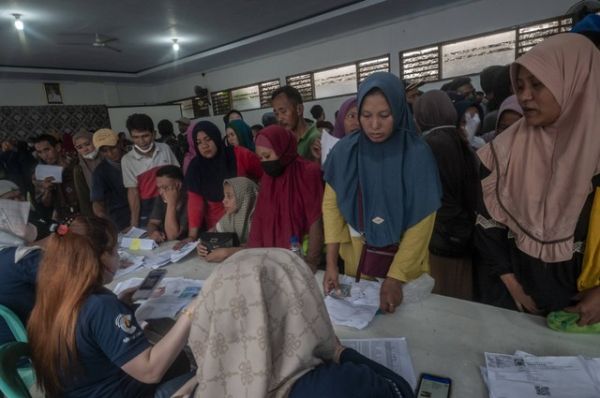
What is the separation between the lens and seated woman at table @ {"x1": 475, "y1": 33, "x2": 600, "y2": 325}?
3.12 feet

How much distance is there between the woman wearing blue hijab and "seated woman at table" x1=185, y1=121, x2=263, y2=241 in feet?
3.19

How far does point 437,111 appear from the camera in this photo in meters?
1.78

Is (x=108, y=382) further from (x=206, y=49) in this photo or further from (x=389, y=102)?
(x=206, y=49)

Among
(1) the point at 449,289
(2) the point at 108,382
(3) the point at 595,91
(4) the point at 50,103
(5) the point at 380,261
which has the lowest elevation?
(1) the point at 449,289

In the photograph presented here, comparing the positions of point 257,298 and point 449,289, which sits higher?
point 257,298

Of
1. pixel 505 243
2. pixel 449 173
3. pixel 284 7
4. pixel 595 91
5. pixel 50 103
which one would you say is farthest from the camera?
pixel 50 103

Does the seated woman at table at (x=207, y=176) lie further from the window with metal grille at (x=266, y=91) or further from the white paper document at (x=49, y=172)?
the window with metal grille at (x=266, y=91)

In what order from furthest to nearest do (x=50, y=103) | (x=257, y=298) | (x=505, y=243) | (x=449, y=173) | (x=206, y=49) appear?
(x=50, y=103) < (x=206, y=49) < (x=449, y=173) < (x=505, y=243) < (x=257, y=298)

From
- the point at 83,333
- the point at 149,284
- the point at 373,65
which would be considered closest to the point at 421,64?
the point at 373,65

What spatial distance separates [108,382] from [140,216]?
1.66 metres

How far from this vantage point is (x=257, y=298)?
2.15 ft

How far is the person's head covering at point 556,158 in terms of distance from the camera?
947mm

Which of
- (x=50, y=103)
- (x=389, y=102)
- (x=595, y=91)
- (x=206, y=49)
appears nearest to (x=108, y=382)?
(x=389, y=102)

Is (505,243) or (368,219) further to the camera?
(368,219)
